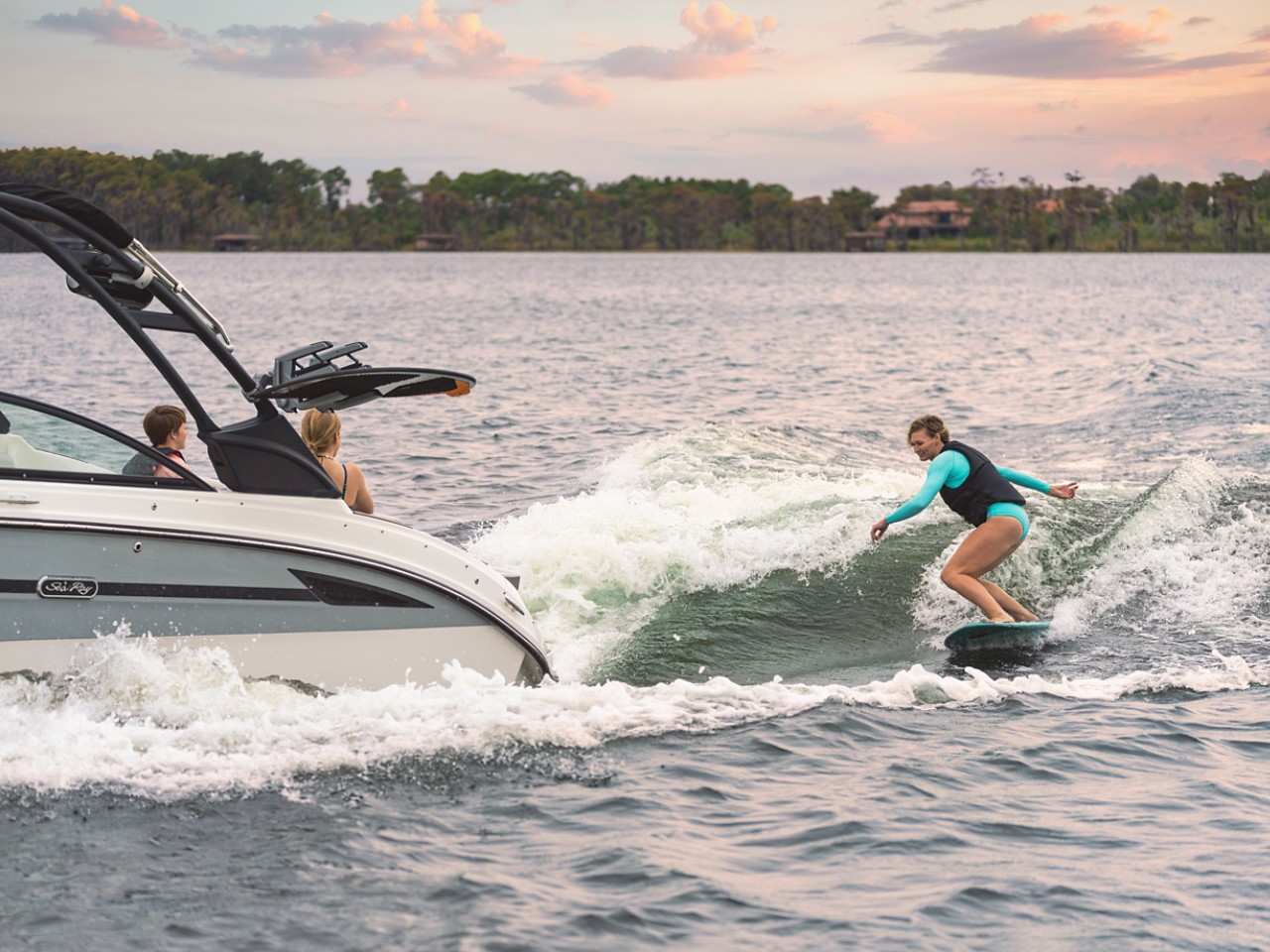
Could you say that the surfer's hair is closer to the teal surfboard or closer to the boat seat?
the teal surfboard

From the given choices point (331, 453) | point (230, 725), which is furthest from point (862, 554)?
point (230, 725)

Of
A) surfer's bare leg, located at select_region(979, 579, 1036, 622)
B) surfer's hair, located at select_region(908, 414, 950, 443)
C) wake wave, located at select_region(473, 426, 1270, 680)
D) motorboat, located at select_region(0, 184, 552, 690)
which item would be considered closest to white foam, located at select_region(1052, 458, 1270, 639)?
wake wave, located at select_region(473, 426, 1270, 680)

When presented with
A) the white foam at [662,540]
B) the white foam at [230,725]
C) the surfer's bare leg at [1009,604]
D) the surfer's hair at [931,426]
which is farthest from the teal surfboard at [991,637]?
the white foam at [230,725]

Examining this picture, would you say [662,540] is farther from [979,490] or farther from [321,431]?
[321,431]

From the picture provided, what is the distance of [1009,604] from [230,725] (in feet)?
19.0

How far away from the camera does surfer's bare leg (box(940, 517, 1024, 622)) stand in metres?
10.7

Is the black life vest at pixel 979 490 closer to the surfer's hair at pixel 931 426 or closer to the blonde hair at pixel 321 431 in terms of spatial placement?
the surfer's hair at pixel 931 426

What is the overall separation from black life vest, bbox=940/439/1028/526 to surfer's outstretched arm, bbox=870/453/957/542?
100mm

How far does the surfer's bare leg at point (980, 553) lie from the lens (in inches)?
422

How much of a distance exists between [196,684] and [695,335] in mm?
46076

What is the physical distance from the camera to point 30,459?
287 inches

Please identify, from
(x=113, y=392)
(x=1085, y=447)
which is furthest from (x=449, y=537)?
(x=113, y=392)

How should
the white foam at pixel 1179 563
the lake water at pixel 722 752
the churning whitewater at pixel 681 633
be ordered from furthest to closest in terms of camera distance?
the white foam at pixel 1179 563, the churning whitewater at pixel 681 633, the lake water at pixel 722 752

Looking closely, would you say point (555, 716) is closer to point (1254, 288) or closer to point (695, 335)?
point (695, 335)
